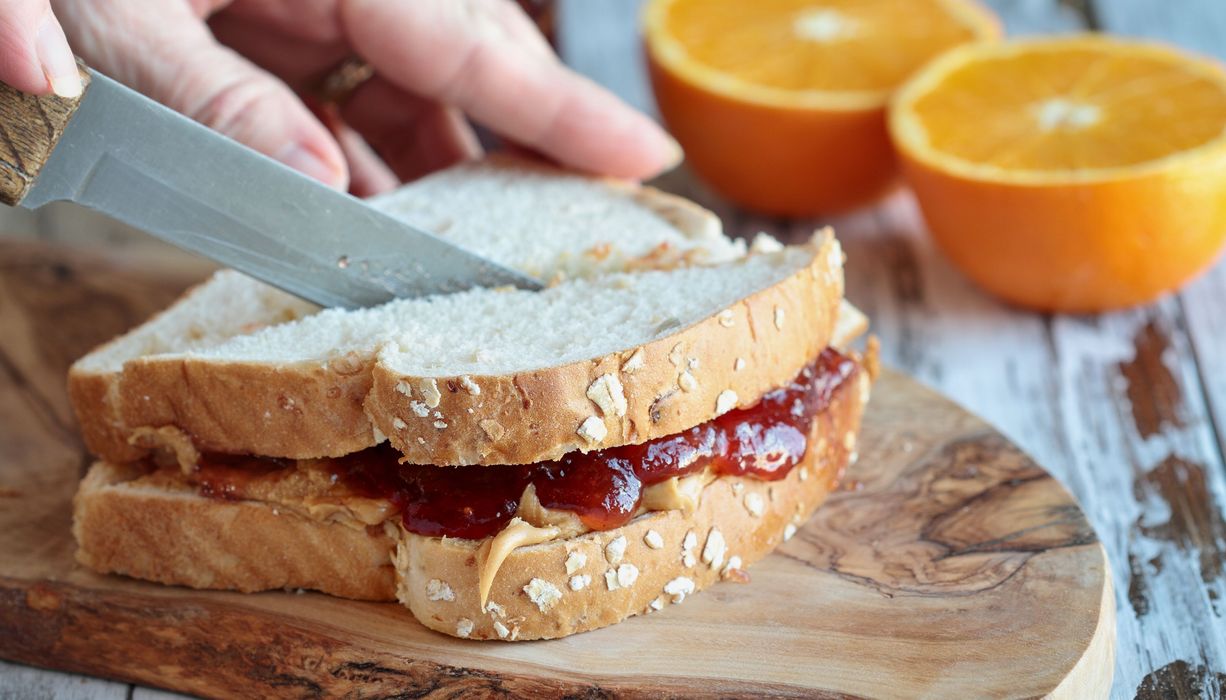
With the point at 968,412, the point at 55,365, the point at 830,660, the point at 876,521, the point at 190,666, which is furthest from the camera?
the point at 55,365

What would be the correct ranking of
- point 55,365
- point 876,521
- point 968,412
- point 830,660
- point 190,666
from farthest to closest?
1. point 55,365
2. point 968,412
3. point 876,521
4. point 190,666
5. point 830,660

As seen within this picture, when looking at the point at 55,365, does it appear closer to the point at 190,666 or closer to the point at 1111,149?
the point at 190,666

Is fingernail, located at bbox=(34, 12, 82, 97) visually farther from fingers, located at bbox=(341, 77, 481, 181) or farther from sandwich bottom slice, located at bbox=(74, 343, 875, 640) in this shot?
fingers, located at bbox=(341, 77, 481, 181)

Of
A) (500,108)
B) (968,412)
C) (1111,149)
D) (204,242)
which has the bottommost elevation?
(968,412)

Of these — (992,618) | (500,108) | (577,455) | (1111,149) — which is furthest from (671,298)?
(1111,149)

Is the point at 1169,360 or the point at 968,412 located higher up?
the point at 968,412

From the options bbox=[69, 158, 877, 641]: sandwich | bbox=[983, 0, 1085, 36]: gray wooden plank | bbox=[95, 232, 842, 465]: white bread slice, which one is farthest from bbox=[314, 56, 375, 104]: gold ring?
bbox=[983, 0, 1085, 36]: gray wooden plank

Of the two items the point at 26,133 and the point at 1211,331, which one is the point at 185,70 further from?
the point at 1211,331

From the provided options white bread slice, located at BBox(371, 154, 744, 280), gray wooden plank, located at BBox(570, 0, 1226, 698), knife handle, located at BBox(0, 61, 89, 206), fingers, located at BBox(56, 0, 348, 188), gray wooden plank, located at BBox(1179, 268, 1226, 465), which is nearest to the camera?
knife handle, located at BBox(0, 61, 89, 206)
